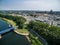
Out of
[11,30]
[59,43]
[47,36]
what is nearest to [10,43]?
[47,36]

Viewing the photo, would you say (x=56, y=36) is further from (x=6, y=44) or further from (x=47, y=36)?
(x=6, y=44)

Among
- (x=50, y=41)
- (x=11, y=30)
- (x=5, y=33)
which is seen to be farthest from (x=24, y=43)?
(x=11, y=30)

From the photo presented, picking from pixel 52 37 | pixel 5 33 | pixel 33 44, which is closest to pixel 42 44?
pixel 33 44

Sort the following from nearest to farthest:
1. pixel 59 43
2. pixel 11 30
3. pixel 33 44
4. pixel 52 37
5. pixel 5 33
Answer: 1. pixel 59 43
2. pixel 33 44
3. pixel 52 37
4. pixel 5 33
5. pixel 11 30

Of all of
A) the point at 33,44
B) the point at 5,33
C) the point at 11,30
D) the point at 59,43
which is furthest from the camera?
the point at 11,30

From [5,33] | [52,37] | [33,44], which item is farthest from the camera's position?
[5,33]

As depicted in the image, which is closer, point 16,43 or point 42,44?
point 42,44

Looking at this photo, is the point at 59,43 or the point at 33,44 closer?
the point at 59,43

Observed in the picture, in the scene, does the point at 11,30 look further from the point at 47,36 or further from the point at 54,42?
the point at 54,42
